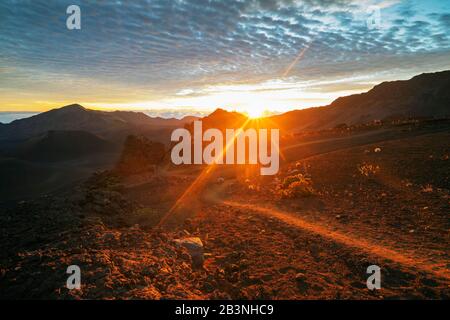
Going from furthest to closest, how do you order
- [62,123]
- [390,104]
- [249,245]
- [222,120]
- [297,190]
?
[62,123] < [390,104] < [222,120] < [297,190] < [249,245]

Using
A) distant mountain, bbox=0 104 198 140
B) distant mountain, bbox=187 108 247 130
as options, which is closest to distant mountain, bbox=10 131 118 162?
distant mountain, bbox=187 108 247 130

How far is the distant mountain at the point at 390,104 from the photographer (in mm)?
80000

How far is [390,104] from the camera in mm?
90375

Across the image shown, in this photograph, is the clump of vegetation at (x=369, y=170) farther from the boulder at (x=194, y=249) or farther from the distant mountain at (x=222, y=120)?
the distant mountain at (x=222, y=120)

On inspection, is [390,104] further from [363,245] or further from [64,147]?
[64,147]

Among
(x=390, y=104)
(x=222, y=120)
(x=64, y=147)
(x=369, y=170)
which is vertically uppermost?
(x=390, y=104)

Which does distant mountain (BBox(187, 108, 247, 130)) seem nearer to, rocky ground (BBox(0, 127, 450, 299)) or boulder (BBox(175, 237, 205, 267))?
rocky ground (BBox(0, 127, 450, 299))

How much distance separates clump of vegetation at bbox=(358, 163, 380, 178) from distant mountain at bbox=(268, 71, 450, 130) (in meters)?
59.7

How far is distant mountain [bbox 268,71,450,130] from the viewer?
80.0m

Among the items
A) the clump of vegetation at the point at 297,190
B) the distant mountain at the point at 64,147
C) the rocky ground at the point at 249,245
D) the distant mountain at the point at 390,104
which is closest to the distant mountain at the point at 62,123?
the distant mountain at the point at 64,147

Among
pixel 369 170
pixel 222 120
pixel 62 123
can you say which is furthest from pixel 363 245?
pixel 62 123

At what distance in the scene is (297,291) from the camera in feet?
22.3

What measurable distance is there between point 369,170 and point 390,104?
277 ft

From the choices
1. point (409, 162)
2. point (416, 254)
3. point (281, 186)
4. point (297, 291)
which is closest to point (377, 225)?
point (416, 254)
